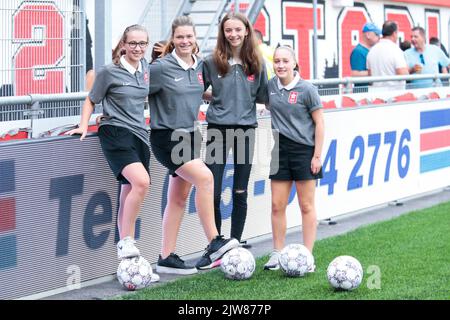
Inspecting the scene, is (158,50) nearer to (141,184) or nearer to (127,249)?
(141,184)

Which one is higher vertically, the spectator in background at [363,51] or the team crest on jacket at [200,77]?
the spectator in background at [363,51]

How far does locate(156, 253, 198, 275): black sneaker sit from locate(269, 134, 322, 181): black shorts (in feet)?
3.30

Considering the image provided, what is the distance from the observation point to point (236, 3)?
44.0 ft

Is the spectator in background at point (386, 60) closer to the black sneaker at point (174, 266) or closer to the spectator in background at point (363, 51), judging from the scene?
the spectator in background at point (363, 51)

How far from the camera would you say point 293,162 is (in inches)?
306

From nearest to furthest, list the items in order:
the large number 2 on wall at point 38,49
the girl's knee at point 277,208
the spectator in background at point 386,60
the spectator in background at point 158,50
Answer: the girl's knee at point 277,208 → the spectator in background at point 158,50 → the large number 2 on wall at point 38,49 → the spectator in background at point 386,60

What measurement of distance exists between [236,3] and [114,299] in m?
Result: 7.33

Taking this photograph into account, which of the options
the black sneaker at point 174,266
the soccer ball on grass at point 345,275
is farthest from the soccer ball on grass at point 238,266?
the soccer ball on grass at point 345,275

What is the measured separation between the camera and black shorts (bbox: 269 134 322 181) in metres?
7.75

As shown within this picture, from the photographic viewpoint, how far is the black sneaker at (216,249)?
772cm

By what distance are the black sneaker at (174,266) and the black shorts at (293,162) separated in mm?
1007

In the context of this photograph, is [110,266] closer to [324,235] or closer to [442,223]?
[324,235]

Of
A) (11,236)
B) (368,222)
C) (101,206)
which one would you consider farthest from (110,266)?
(368,222)

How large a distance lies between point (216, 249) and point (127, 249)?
2.84 ft
